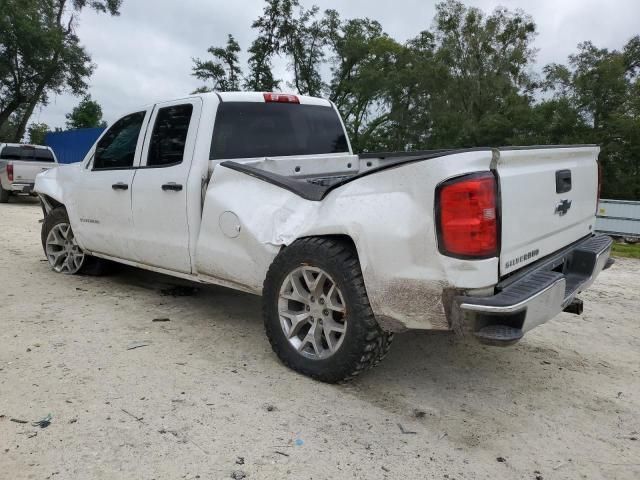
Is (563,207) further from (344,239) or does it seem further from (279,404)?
(279,404)

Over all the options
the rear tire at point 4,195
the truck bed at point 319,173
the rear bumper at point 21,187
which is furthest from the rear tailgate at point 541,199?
the rear tire at point 4,195

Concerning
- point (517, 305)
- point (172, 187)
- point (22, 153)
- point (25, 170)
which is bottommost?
point (517, 305)

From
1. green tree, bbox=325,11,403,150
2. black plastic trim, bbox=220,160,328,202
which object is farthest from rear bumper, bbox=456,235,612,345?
green tree, bbox=325,11,403,150

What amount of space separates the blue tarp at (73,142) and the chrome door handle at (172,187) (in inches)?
840

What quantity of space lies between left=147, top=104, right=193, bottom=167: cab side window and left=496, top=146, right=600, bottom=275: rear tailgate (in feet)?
8.34

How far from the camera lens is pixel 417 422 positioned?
287cm

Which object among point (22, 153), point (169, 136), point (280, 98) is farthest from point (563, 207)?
point (22, 153)

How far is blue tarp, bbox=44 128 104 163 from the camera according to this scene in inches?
933

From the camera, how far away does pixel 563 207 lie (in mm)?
3328

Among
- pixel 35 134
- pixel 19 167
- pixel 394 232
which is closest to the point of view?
pixel 394 232

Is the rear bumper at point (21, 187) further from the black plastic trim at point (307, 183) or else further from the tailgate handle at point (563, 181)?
the tailgate handle at point (563, 181)

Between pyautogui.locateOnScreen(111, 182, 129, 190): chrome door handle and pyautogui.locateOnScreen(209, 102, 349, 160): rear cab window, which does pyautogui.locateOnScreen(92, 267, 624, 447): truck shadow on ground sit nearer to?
pyautogui.locateOnScreen(111, 182, 129, 190): chrome door handle

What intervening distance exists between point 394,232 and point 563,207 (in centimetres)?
127

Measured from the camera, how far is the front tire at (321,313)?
300 centimetres
